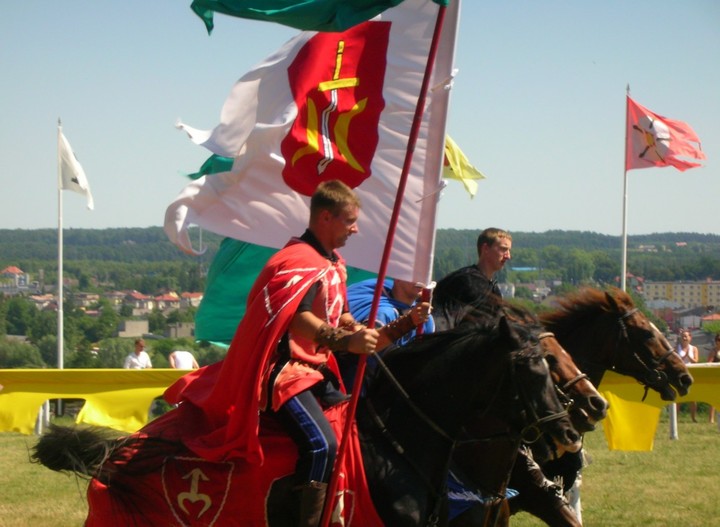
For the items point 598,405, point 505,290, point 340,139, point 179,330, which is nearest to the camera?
point 598,405

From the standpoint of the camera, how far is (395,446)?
5668 millimetres

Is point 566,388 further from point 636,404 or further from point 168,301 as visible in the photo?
point 168,301

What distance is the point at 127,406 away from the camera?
1098 cm

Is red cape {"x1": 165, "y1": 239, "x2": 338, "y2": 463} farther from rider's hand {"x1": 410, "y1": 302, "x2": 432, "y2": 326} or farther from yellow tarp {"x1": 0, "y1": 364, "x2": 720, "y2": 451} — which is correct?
yellow tarp {"x1": 0, "y1": 364, "x2": 720, "y2": 451}

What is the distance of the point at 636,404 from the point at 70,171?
47.4 feet

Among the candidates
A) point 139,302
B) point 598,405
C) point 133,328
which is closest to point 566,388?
point 598,405

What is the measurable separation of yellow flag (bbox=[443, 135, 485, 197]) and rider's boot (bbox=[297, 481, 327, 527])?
26.0ft

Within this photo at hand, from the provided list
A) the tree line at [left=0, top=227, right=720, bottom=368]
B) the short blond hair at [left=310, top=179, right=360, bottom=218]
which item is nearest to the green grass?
the short blond hair at [left=310, top=179, right=360, bottom=218]

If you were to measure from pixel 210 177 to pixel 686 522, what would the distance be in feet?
18.1

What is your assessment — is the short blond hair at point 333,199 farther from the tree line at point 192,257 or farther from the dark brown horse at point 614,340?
the tree line at point 192,257

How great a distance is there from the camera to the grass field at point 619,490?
10.5m

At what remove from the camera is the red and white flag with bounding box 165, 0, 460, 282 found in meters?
6.71

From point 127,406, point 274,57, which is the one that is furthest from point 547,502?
point 127,406

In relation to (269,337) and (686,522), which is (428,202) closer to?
(269,337)
